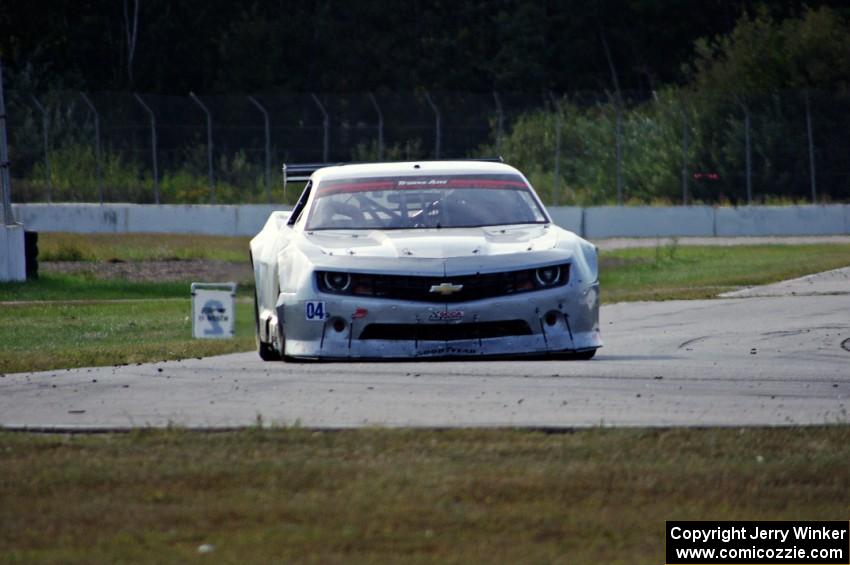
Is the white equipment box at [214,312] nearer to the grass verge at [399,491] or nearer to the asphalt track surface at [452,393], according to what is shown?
the asphalt track surface at [452,393]

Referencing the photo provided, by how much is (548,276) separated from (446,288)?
0.68 metres

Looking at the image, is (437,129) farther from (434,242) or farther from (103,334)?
(434,242)

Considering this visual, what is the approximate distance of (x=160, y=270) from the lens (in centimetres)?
2733

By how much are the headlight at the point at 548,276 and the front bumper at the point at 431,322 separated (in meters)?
0.06

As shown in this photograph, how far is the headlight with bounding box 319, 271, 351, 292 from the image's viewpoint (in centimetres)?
991

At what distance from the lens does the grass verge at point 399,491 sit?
5402 millimetres

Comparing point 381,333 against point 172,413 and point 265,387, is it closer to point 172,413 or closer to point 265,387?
point 265,387

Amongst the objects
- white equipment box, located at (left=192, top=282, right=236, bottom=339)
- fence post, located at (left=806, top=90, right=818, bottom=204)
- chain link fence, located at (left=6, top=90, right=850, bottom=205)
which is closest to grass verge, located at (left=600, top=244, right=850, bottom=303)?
fence post, located at (left=806, top=90, right=818, bottom=204)

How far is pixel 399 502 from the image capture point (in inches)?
236

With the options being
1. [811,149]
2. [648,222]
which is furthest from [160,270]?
[811,149]

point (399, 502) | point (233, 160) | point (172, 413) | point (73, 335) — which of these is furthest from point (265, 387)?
point (233, 160)

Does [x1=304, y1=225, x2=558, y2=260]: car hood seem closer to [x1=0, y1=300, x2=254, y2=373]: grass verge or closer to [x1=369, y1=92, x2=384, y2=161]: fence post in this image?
[x1=0, y1=300, x2=254, y2=373]: grass verge

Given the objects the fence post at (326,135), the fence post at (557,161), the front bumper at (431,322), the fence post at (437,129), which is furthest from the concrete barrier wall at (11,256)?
the fence post at (557,161)

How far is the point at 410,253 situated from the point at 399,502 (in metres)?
4.10
